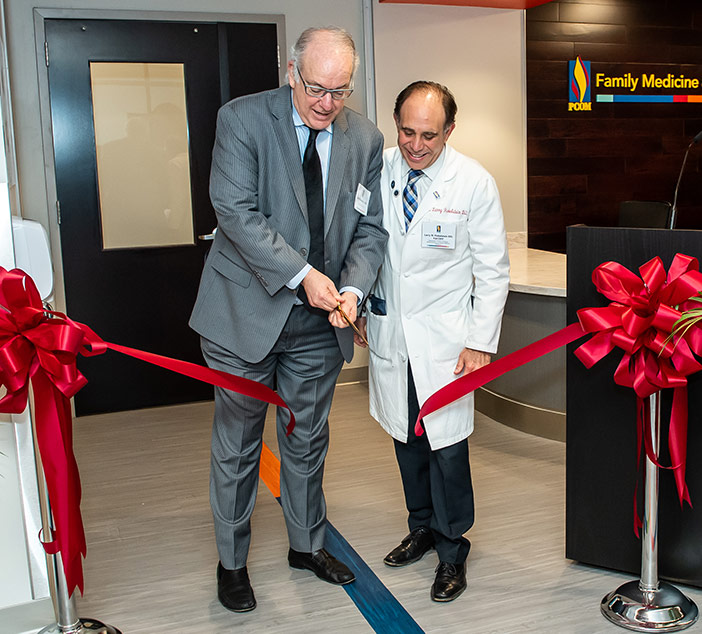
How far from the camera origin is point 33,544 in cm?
246

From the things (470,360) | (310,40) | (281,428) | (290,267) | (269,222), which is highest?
(310,40)

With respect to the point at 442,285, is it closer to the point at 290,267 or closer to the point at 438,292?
the point at 438,292

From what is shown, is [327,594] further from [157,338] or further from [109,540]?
[157,338]

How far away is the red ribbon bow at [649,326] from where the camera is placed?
217cm

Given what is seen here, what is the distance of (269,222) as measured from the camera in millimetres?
2465

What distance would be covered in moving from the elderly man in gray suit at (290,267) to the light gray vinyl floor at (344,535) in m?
0.15

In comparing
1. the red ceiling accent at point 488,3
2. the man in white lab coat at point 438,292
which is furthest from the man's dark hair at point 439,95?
the red ceiling accent at point 488,3

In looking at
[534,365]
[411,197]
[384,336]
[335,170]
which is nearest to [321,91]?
[335,170]

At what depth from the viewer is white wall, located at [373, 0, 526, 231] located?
522 cm

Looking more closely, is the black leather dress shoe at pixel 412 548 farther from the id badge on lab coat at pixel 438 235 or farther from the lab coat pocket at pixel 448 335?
the id badge on lab coat at pixel 438 235

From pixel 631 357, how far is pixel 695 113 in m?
4.75

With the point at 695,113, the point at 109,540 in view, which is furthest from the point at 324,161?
the point at 695,113

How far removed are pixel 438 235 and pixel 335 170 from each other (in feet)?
1.24

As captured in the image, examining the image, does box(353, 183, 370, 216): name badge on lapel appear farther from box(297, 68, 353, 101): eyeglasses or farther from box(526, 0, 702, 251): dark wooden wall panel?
box(526, 0, 702, 251): dark wooden wall panel
